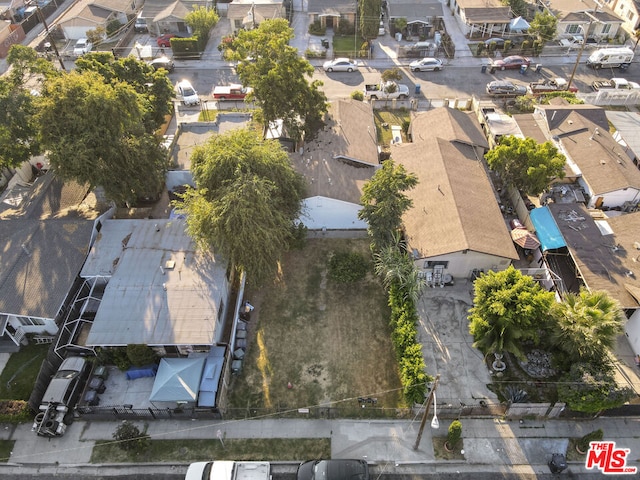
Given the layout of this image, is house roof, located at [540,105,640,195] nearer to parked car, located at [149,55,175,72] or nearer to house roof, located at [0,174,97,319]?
house roof, located at [0,174,97,319]

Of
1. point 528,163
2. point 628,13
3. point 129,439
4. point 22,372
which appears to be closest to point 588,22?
point 628,13

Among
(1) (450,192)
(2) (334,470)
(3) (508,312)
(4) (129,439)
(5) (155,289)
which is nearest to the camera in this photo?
(2) (334,470)

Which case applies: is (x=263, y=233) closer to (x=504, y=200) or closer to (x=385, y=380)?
(x=385, y=380)

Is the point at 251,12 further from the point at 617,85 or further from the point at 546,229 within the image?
the point at 546,229

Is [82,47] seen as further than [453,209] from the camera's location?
Yes

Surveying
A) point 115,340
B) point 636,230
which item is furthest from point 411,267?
point 115,340

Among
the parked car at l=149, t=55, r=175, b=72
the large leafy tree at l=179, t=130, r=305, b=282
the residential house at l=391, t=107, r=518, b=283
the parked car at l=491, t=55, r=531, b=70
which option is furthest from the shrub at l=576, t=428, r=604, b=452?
the parked car at l=149, t=55, r=175, b=72

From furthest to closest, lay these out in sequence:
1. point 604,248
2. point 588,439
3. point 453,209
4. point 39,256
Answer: point 453,209, point 604,248, point 39,256, point 588,439

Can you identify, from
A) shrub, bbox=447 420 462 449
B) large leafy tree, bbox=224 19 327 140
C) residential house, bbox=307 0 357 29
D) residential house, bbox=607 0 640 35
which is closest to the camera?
shrub, bbox=447 420 462 449
